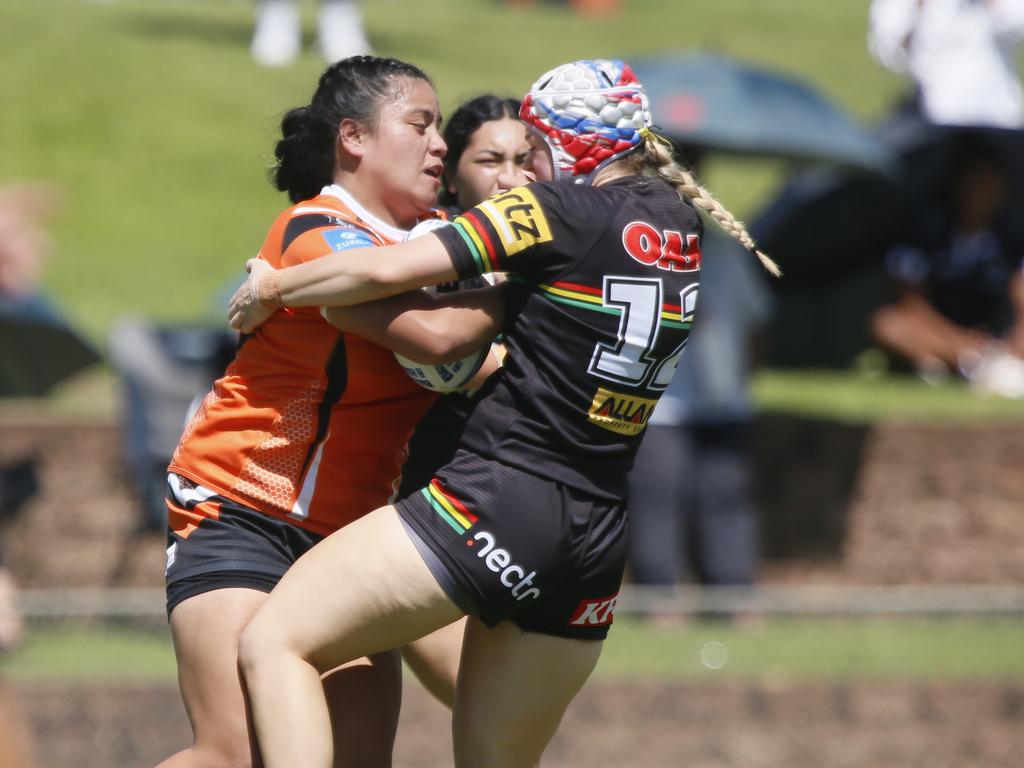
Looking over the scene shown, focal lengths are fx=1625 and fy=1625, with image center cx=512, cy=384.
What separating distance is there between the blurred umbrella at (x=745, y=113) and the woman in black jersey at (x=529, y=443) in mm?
5055

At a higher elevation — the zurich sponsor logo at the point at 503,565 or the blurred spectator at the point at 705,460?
the zurich sponsor logo at the point at 503,565

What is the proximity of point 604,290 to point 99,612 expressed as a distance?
4.39m

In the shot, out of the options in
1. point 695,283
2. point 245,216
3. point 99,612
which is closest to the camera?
point 695,283

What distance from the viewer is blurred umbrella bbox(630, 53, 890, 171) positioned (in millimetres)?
8438

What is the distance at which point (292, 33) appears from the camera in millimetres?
16109

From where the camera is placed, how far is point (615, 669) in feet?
23.0

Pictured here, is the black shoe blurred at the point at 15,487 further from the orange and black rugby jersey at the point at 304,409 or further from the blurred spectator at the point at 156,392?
the orange and black rugby jersey at the point at 304,409

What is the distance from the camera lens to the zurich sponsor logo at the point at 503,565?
3191 millimetres

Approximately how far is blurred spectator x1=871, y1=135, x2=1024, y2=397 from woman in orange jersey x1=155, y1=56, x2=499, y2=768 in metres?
7.00

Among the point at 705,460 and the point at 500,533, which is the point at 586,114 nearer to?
the point at 500,533

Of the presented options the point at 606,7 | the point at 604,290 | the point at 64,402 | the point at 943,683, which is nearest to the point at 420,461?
the point at 604,290

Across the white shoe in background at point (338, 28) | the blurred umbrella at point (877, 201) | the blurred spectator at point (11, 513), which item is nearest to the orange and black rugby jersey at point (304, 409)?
the blurred spectator at point (11, 513)

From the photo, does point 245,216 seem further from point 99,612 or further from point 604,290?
point 604,290

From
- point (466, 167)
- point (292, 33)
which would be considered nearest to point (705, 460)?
point (466, 167)
